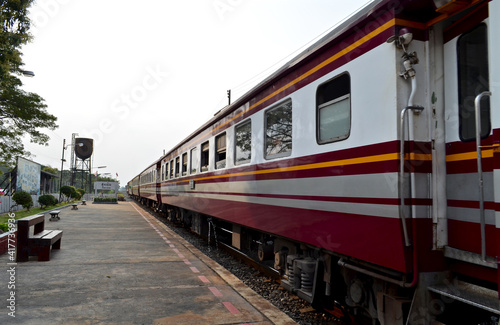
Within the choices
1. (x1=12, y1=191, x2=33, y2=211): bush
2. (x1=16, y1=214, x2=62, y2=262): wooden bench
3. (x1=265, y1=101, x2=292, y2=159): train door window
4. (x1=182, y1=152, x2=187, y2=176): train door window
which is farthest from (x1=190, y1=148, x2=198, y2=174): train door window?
(x1=12, y1=191, x2=33, y2=211): bush

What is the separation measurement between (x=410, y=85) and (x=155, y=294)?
423cm

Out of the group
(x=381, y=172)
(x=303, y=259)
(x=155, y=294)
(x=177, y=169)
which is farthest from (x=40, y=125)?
(x=381, y=172)

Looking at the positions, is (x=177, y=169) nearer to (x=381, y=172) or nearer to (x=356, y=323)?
(x=356, y=323)

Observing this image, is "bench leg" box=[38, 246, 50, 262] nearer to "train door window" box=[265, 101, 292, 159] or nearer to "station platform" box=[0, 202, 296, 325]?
"station platform" box=[0, 202, 296, 325]

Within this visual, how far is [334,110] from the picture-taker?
13.1 ft

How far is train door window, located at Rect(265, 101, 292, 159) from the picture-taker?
4.91m

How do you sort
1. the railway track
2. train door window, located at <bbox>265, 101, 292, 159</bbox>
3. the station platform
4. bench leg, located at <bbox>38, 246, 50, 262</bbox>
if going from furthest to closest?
bench leg, located at <bbox>38, 246, 50, 262</bbox>
train door window, located at <bbox>265, 101, 292, 159</bbox>
the railway track
the station platform

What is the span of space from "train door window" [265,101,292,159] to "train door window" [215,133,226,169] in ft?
7.18

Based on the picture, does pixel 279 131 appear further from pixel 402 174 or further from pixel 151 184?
pixel 151 184

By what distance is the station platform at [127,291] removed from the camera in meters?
4.27

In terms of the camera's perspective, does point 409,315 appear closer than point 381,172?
Yes

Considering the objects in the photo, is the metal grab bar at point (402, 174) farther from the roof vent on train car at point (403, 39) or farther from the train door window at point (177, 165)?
the train door window at point (177, 165)


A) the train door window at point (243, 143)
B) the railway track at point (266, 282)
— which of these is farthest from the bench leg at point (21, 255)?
the train door window at point (243, 143)

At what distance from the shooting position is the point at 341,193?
366cm
